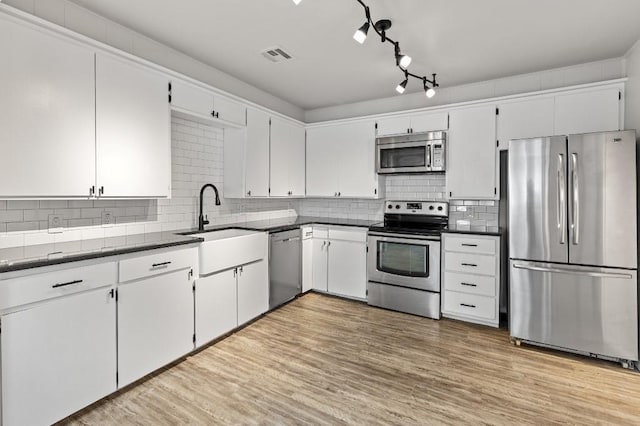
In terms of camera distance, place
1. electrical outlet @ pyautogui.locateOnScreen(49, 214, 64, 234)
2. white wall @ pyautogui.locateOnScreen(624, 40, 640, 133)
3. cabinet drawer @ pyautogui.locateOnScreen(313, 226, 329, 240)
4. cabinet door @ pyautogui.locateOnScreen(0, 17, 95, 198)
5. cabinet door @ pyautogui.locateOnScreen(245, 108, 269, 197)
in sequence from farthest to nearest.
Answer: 1. cabinet drawer @ pyautogui.locateOnScreen(313, 226, 329, 240)
2. cabinet door @ pyautogui.locateOnScreen(245, 108, 269, 197)
3. white wall @ pyautogui.locateOnScreen(624, 40, 640, 133)
4. electrical outlet @ pyautogui.locateOnScreen(49, 214, 64, 234)
5. cabinet door @ pyautogui.locateOnScreen(0, 17, 95, 198)

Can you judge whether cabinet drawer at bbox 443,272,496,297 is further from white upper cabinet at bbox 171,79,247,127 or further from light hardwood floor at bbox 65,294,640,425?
white upper cabinet at bbox 171,79,247,127

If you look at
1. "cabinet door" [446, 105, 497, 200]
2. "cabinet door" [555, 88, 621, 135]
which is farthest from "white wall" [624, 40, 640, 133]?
"cabinet door" [446, 105, 497, 200]

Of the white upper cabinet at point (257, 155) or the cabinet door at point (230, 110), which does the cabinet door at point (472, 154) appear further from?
the cabinet door at point (230, 110)

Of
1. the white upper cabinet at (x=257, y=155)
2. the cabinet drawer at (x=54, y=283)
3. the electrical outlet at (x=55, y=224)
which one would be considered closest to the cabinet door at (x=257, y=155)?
the white upper cabinet at (x=257, y=155)

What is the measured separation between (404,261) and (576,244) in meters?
1.60

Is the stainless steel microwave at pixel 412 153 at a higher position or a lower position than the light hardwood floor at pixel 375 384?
higher

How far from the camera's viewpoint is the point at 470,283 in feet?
11.3

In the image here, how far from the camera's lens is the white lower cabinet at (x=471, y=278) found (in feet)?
11.0

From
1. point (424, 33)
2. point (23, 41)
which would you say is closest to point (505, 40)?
point (424, 33)

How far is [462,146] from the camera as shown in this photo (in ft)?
12.3

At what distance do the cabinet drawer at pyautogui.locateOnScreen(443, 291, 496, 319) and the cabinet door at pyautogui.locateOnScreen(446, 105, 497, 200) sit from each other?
1118 millimetres

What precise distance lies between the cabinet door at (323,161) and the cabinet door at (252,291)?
5.21ft

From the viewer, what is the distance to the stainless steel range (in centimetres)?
359

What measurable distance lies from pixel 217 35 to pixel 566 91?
136 inches
